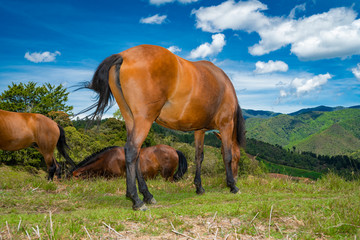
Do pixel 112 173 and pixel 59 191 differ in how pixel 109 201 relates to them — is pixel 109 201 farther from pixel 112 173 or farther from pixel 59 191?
pixel 112 173

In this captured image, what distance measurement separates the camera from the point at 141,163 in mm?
9914

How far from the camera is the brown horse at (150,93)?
426cm

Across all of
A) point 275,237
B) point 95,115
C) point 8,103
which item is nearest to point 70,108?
point 8,103

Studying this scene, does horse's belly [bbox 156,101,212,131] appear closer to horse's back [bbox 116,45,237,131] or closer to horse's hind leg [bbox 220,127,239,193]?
horse's back [bbox 116,45,237,131]

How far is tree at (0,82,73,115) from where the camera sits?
2003cm

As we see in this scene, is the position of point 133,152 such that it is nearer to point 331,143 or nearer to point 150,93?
point 150,93

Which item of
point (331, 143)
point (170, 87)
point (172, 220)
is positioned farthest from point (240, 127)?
point (331, 143)

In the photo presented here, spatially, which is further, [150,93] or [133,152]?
[150,93]

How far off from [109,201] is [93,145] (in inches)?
602

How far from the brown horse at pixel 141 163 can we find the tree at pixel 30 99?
526 inches

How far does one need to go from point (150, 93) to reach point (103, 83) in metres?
0.91

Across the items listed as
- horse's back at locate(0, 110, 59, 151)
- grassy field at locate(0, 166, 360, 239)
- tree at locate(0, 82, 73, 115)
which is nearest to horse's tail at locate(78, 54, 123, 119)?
grassy field at locate(0, 166, 360, 239)

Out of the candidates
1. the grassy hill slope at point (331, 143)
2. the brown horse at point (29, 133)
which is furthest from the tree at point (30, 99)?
the grassy hill slope at point (331, 143)

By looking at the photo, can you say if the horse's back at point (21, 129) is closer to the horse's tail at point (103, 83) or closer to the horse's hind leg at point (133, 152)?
the horse's tail at point (103, 83)
